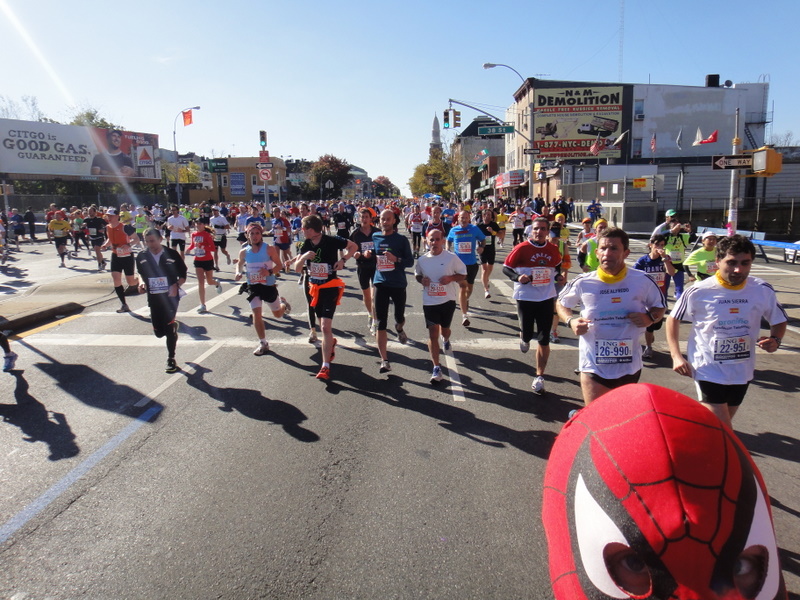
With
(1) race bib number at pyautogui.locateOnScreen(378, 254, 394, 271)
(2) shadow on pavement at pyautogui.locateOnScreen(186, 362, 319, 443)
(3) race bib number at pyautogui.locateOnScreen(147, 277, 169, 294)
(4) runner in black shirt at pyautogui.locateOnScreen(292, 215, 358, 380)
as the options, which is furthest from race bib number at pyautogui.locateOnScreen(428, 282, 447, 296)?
(3) race bib number at pyautogui.locateOnScreen(147, 277, 169, 294)

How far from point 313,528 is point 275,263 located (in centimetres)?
462

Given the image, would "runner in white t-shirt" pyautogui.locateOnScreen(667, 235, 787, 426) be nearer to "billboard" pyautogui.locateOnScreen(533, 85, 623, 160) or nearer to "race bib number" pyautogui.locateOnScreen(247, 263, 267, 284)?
"race bib number" pyautogui.locateOnScreen(247, 263, 267, 284)

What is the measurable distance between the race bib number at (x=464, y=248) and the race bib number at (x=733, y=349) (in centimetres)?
545

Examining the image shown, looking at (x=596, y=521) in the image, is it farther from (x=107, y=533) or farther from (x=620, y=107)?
(x=620, y=107)

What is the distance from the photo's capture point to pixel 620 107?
49906 millimetres

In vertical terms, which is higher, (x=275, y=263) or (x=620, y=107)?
(x=620, y=107)

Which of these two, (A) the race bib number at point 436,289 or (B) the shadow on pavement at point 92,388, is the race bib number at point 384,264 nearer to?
(A) the race bib number at point 436,289

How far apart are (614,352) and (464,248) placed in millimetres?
5174

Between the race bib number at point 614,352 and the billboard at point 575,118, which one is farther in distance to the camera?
the billboard at point 575,118

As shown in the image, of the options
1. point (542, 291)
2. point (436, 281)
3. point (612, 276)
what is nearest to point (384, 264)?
point (436, 281)

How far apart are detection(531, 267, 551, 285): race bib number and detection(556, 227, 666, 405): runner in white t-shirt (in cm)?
190

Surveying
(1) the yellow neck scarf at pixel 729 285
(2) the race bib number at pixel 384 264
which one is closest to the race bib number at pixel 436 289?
(2) the race bib number at pixel 384 264

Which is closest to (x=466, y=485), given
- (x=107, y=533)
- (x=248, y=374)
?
(x=107, y=533)

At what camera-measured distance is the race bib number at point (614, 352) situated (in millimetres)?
3998
